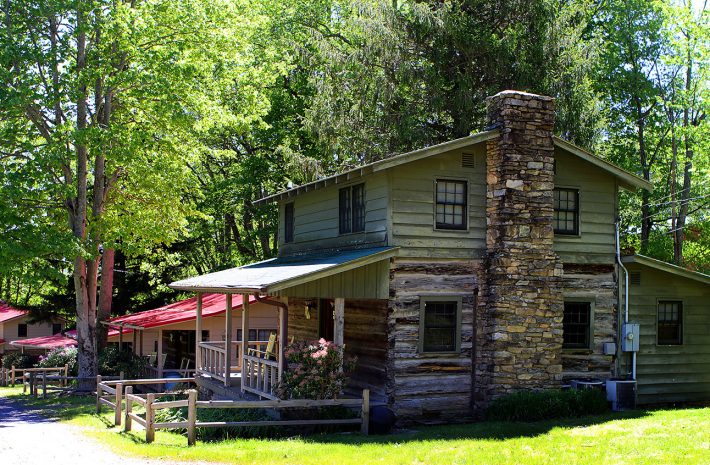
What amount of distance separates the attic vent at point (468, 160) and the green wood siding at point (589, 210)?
233cm

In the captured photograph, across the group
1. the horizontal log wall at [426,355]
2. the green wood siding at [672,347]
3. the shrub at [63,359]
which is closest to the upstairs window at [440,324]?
the horizontal log wall at [426,355]

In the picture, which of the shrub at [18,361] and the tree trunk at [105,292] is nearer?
the tree trunk at [105,292]

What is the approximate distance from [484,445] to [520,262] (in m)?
5.37

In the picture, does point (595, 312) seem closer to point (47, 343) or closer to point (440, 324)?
point (440, 324)

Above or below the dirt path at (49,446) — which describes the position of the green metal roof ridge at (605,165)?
above

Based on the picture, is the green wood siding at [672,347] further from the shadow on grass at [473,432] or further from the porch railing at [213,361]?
the porch railing at [213,361]

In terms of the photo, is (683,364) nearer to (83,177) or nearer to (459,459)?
(459,459)

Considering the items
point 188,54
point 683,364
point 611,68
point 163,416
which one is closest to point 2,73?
point 188,54

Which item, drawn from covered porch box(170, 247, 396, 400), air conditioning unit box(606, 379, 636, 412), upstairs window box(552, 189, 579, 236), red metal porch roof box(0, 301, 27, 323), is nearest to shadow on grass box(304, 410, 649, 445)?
air conditioning unit box(606, 379, 636, 412)

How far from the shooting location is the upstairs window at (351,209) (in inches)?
765

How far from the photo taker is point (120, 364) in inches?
1126

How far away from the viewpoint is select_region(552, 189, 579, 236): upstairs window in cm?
1941

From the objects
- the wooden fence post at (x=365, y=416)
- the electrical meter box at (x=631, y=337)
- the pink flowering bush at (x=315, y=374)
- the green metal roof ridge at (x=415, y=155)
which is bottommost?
the wooden fence post at (x=365, y=416)

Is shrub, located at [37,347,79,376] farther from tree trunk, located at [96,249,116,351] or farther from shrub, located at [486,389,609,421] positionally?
shrub, located at [486,389,609,421]
